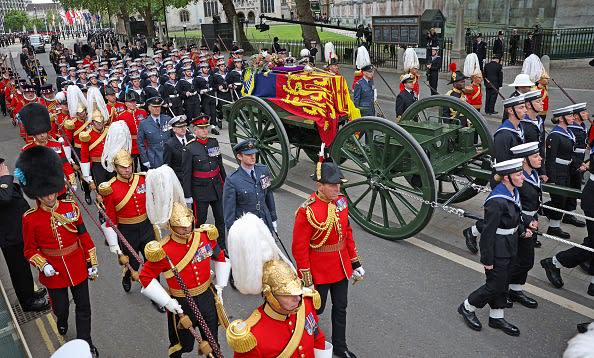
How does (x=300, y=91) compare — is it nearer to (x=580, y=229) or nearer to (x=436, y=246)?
(x=436, y=246)

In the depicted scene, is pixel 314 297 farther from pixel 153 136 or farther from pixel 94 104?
pixel 94 104

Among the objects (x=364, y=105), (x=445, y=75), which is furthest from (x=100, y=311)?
(x=445, y=75)

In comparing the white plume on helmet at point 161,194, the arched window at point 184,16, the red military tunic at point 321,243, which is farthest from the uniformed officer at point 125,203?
the arched window at point 184,16

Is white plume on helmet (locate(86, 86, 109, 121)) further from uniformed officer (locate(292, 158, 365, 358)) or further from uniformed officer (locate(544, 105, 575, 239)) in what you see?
uniformed officer (locate(544, 105, 575, 239))

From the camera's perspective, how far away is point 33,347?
470 centimetres

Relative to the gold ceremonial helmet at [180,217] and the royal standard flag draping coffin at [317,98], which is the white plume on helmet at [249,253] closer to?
the gold ceremonial helmet at [180,217]

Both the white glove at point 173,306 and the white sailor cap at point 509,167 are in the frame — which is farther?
the white sailor cap at point 509,167

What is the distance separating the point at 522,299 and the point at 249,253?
337cm

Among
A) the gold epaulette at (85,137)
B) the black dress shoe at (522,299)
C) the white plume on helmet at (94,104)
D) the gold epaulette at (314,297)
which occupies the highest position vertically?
the white plume on helmet at (94,104)

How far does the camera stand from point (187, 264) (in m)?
3.75

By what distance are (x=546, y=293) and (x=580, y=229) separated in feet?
5.92

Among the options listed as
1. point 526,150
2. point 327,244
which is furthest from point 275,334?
point 526,150

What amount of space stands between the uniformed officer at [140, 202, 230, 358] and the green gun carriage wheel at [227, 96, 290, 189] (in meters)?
3.40

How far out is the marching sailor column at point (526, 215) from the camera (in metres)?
4.60
